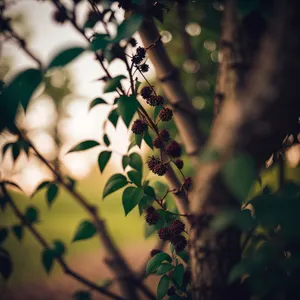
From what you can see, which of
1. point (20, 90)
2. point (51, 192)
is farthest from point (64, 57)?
point (51, 192)

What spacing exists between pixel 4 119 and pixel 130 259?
183 inches

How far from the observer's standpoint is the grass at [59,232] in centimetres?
371

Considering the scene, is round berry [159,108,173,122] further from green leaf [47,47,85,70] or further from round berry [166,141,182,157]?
green leaf [47,47,85,70]

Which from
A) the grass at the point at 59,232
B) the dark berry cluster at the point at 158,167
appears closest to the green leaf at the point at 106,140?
the dark berry cluster at the point at 158,167

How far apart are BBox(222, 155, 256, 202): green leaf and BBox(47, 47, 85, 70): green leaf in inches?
9.2

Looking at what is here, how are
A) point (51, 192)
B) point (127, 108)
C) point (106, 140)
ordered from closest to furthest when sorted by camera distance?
1. point (127, 108)
2. point (106, 140)
3. point (51, 192)

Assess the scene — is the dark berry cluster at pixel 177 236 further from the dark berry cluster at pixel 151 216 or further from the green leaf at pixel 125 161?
the green leaf at pixel 125 161

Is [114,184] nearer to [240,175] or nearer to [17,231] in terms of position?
[240,175]

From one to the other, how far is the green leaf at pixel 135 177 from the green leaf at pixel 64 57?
320mm

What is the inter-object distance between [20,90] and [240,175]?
0.28 meters

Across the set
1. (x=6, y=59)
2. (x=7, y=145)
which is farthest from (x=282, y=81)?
(x=6, y=59)

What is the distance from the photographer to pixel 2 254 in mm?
839

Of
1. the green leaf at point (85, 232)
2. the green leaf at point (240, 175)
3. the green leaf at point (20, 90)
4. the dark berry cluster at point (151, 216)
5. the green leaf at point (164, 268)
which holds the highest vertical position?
the green leaf at point (20, 90)

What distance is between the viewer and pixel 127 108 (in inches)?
15.5
